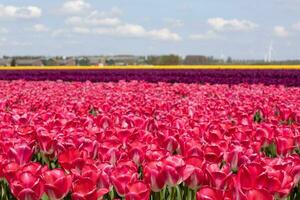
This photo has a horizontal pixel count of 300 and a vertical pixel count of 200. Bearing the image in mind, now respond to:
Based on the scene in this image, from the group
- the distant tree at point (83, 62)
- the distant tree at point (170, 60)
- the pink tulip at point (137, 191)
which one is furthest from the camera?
the distant tree at point (170, 60)

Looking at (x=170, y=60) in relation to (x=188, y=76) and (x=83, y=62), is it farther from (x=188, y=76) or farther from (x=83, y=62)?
(x=188, y=76)

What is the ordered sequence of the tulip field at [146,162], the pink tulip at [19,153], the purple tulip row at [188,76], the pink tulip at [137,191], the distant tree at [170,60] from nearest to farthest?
the pink tulip at [137,191]
the tulip field at [146,162]
the pink tulip at [19,153]
the purple tulip row at [188,76]
the distant tree at [170,60]

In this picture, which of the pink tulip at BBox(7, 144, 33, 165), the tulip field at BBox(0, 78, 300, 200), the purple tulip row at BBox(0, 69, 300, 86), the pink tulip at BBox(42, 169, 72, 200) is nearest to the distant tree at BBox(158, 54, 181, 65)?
the purple tulip row at BBox(0, 69, 300, 86)

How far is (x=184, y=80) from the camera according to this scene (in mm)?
24906

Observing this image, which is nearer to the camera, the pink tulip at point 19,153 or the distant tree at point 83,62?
the pink tulip at point 19,153

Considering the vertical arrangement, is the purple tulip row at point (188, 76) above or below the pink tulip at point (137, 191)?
below

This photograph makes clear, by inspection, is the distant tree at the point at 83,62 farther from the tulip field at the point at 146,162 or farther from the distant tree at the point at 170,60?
the tulip field at the point at 146,162

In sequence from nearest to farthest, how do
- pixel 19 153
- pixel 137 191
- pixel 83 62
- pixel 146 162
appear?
pixel 137 191
pixel 146 162
pixel 19 153
pixel 83 62

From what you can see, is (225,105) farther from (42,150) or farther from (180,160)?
(180,160)

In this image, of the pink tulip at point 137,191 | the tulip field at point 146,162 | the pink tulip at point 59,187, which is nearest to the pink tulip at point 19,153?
the tulip field at point 146,162

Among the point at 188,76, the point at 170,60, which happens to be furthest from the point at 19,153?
the point at 170,60

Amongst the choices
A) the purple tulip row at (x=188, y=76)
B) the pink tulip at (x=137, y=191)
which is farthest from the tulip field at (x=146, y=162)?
the purple tulip row at (x=188, y=76)

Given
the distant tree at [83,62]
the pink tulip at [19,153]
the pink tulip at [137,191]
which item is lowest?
the distant tree at [83,62]

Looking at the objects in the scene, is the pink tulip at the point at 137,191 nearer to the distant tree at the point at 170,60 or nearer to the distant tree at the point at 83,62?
the distant tree at the point at 83,62
